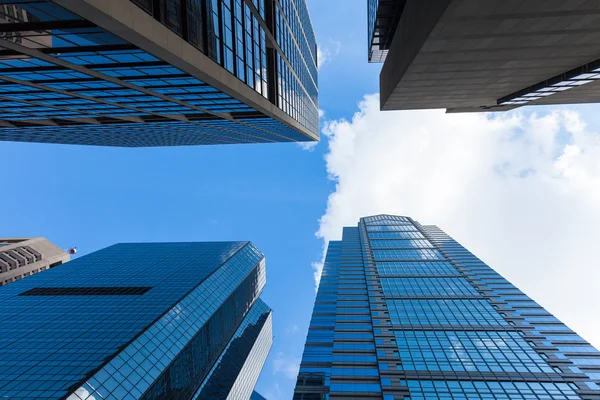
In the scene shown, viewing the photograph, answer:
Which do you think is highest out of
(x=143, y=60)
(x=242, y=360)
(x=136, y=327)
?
(x=143, y=60)

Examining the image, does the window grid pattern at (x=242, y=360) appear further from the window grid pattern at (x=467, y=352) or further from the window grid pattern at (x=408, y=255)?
the window grid pattern at (x=467, y=352)

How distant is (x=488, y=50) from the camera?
20.5 m

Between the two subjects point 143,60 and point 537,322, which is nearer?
point 143,60

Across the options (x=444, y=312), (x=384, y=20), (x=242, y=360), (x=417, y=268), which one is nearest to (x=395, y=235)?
(x=417, y=268)

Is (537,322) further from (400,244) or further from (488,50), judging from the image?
(488,50)

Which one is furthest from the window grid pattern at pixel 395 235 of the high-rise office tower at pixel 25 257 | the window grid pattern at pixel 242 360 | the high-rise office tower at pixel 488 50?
the high-rise office tower at pixel 25 257

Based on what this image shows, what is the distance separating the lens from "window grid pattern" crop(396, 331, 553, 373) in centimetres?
4466

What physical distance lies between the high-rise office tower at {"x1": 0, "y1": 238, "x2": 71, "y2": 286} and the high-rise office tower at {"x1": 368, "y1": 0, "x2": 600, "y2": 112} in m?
130

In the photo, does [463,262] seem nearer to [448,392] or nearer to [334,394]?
[448,392]

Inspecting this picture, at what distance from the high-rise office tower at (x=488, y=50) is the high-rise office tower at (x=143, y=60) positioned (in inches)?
543

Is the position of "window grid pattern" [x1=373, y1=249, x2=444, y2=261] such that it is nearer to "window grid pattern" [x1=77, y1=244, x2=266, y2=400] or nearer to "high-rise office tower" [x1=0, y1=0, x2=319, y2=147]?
"window grid pattern" [x1=77, y1=244, x2=266, y2=400]

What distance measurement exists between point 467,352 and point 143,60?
52337 mm

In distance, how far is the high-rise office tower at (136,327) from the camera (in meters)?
53.5

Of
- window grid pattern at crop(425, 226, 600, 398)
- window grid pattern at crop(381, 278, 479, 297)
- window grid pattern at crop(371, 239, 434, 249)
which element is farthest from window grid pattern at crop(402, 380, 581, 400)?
window grid pattern at crop(371, 239, 434, 249)
